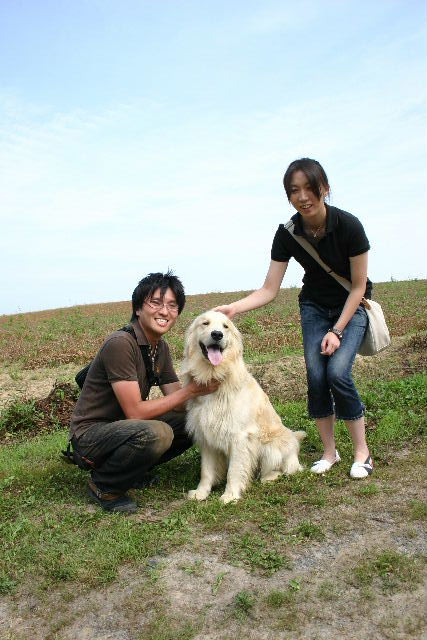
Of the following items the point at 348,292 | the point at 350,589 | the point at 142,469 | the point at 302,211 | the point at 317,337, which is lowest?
the point at 350,589

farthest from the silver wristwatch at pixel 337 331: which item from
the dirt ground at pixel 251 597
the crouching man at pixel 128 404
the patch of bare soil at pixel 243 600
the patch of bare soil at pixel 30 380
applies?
the patch of bare soil at pixel 30 380

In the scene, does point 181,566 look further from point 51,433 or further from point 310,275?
point 51,433

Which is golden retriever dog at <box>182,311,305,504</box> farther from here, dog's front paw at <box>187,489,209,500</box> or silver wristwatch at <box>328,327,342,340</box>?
silver wristwatch at <box>328,327,342,340</box>

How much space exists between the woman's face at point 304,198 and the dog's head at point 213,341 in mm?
1026

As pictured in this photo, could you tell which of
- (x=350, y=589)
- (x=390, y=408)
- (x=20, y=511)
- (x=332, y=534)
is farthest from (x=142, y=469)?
(x=390, y=408)

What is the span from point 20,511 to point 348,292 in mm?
3094

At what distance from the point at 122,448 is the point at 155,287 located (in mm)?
1239

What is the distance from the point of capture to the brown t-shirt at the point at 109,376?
422 centimetres

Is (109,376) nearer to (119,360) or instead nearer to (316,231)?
(119,360)

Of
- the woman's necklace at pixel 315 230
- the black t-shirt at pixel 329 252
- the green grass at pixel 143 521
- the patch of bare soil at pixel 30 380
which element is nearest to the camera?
the green grass at pixel 143 521

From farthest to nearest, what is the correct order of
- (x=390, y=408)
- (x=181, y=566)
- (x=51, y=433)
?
(x=51, y=433), (x=390, y=408), (x=181, y=566)

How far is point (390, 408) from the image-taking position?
650 centimetres

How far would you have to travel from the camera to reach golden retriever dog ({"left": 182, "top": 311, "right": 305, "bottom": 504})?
4.43 metres

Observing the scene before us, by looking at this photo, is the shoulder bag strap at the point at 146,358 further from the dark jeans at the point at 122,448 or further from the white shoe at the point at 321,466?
the white shoe at the point at 321,466
